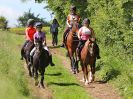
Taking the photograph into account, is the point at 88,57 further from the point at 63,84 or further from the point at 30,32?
the point at 30,32

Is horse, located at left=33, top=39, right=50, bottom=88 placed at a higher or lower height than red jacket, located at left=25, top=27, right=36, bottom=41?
lower

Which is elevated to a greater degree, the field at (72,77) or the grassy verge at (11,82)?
the grassy verge at (11,82)

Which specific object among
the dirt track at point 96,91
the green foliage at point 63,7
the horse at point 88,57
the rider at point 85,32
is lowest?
the dirt track at point 96,91

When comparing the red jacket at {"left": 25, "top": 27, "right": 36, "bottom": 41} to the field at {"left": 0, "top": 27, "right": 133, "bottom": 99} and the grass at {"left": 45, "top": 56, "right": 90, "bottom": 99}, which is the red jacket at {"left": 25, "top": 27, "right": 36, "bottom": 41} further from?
the grass at {"left": 45, "top": 56, "right": 90, "bottom": 99}

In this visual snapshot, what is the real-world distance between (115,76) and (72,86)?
6.49 feet

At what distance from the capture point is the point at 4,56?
19.0m

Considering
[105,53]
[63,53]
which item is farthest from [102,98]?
[63,53]

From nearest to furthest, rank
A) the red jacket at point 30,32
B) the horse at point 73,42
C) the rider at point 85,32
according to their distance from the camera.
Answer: the rider at point 85,32
the red jacket at point 30,32
the horse at point 73,42

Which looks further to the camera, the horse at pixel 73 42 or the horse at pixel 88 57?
the horse at pixel 73 42

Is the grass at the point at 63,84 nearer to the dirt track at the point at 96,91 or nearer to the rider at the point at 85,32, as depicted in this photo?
the dirt track at the point at 96,91

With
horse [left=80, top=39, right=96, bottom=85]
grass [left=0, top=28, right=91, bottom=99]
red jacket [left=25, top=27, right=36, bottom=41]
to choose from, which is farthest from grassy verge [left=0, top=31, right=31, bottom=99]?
horse [left=80, top=39, right=96, bottom=85]

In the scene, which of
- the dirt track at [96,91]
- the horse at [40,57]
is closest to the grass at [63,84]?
the dirt track at [96,91]

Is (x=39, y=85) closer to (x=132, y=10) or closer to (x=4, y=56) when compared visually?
(x=4, y=56)

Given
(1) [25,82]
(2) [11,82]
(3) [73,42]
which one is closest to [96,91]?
(1) [25,82]
